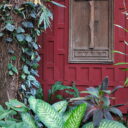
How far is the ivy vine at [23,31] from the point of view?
2703 mm

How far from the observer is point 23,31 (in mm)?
2711

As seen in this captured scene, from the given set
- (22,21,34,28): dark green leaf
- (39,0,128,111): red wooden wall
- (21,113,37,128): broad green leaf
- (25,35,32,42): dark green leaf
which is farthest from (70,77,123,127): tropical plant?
(39,0,128,111): red wooden wall

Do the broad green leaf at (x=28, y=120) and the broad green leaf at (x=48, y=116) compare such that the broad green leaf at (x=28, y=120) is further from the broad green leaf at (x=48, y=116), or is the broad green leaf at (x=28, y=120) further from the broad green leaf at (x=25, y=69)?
the broad green leaf at (x=25, y=69)

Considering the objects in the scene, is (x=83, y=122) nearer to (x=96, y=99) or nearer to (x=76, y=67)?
(x=96, y=99)

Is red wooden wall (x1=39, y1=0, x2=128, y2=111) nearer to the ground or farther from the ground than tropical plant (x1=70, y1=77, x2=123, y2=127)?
farther from the ground

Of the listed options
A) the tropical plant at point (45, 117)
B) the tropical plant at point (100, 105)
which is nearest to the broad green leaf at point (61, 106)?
the tropical plant at point (100, 105)

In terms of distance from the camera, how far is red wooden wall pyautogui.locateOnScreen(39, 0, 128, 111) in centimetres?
348

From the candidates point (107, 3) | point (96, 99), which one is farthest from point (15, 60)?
point (107, 3)

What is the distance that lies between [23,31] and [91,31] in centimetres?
111

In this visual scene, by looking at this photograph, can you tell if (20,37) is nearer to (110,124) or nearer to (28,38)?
(28,38)

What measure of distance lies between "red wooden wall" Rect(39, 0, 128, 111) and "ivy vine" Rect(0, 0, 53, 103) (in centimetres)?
69

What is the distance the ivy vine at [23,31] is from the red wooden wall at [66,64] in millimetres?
691

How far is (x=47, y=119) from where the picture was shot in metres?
1.84

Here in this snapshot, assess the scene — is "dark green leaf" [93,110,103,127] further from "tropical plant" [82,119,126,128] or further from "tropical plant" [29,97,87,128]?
"tropical plant" [29,97,87,128]
